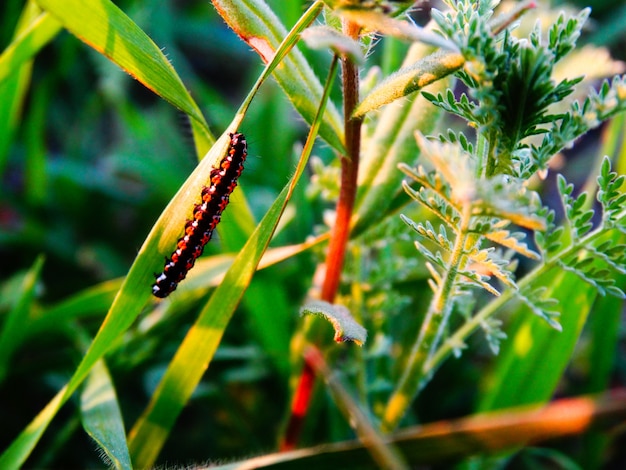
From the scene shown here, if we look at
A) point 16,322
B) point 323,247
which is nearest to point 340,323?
point 323,247

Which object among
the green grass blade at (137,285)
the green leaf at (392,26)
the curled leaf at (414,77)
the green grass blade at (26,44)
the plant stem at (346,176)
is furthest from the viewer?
A: the green grass blade at (26,44)

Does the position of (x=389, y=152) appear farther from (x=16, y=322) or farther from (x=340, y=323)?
(x=16, y=322)

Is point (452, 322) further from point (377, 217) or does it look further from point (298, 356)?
point (377, 217)

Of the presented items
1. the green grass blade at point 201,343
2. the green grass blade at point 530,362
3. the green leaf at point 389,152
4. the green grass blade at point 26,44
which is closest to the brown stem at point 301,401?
the green grass blade at point 201,343

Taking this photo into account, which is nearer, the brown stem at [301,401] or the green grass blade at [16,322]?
the brown stem at [301,401]

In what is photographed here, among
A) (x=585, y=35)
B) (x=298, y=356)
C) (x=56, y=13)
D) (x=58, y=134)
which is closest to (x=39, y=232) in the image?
(x=58, y=134)

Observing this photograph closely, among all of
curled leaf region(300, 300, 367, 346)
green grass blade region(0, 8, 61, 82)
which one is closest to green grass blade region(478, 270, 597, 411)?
curled leaf region(300, 300, 367, 346)

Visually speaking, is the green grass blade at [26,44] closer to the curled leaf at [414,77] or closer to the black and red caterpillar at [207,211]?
the black and red caterpillar at [207,211]
